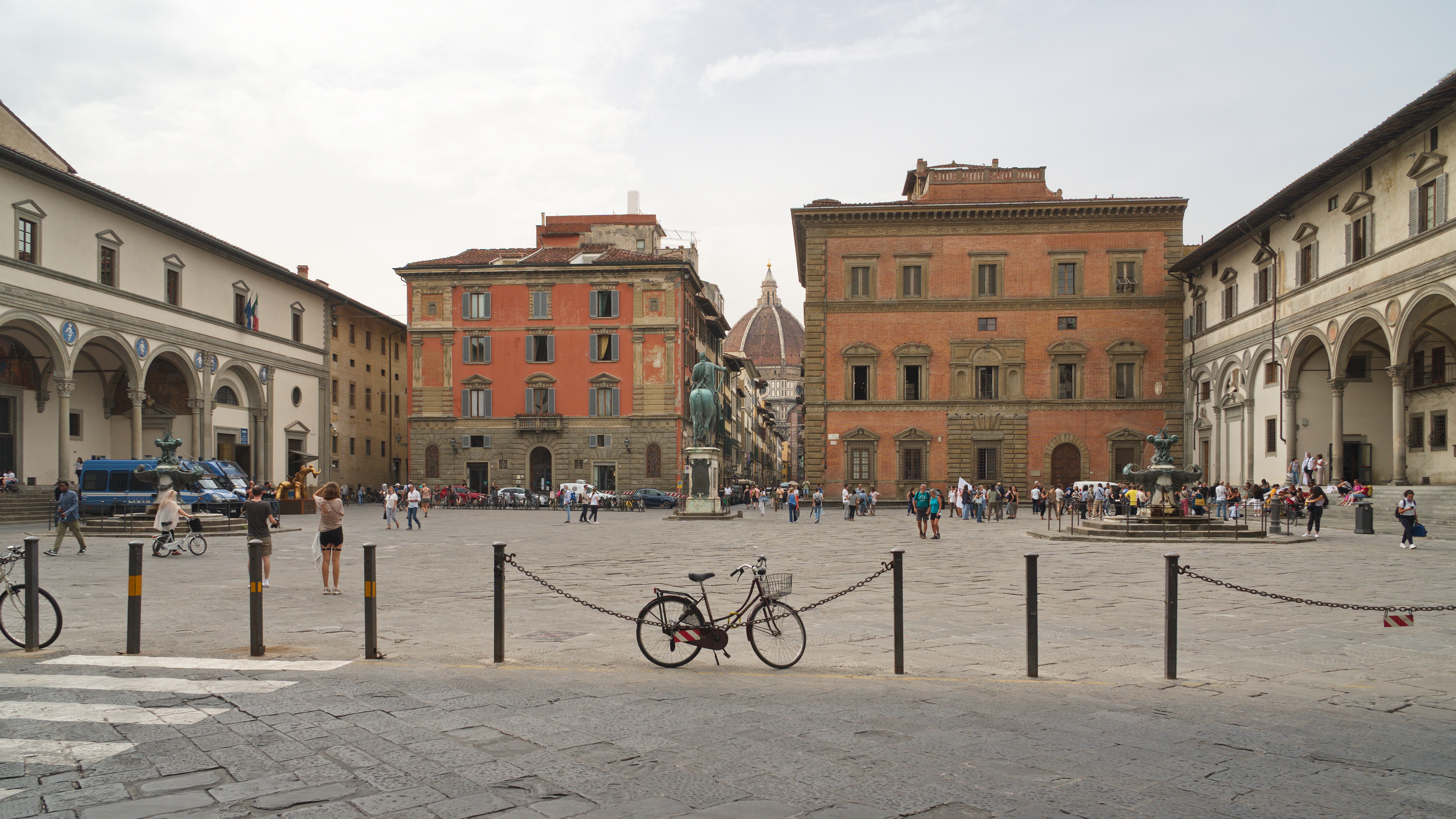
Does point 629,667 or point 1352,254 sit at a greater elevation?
point 1352,254

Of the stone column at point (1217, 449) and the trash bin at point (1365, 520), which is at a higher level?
the stone column at point (1217, 449)

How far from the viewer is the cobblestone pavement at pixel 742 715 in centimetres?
444

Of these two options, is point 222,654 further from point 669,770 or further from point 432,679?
point 669,770

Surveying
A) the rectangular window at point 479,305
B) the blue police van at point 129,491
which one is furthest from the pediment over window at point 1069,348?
the blue police van at point 129,491

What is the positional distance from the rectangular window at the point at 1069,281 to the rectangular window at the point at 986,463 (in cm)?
781

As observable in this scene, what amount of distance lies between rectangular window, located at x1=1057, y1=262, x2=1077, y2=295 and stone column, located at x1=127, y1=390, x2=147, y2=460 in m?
37.8

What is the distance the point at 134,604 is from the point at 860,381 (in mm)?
39787

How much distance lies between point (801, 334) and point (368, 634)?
150 meters

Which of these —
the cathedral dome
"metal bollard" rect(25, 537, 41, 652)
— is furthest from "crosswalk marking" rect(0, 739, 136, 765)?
the cathedral dome

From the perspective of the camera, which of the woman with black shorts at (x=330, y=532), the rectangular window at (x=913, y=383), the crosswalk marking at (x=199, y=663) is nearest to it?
the crosswalk marking at (x=199, y=663)

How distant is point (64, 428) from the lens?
32594 mm

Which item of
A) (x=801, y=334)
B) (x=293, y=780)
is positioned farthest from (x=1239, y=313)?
(x=801, y=334)

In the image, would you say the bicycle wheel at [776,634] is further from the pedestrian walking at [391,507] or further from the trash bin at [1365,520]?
the pedestrian walking at [391,507]

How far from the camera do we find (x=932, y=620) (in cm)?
1000
